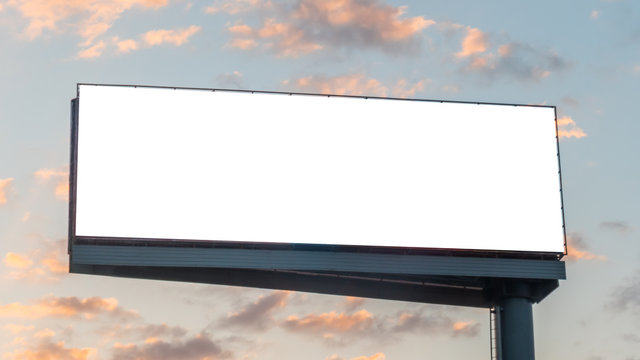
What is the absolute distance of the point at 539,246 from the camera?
43.0m

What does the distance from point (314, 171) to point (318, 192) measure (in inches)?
32.8

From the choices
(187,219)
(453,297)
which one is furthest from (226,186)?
(453,297)

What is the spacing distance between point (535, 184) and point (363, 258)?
280 inches

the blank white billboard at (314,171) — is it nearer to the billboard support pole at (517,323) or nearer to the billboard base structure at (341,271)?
the billboard base structure at (341,271)

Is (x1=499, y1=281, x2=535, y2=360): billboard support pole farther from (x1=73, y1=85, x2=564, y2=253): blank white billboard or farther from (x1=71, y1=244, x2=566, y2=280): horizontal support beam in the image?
(x1=73, y1=85, x2=564, y2=253): blank white billboard

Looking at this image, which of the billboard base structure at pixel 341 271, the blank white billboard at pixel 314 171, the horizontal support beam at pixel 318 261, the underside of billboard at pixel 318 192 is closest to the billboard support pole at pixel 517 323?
the billboard base structure at pixel 341 271

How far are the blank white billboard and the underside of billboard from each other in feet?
0.16

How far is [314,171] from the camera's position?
4325 centimetres

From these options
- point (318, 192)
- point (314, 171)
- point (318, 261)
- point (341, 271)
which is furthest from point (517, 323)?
point (314, 171)

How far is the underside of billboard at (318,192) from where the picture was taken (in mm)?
41875

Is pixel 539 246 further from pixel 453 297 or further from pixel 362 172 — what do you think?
pixel 362 172

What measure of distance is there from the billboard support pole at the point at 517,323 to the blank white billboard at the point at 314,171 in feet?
5.22

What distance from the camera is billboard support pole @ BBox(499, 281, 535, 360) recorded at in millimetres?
42125

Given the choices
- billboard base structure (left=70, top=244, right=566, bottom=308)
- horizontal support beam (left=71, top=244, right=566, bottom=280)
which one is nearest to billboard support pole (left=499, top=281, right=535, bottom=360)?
billboard base structure (left=70, top=244, right=566, bottom=308)
